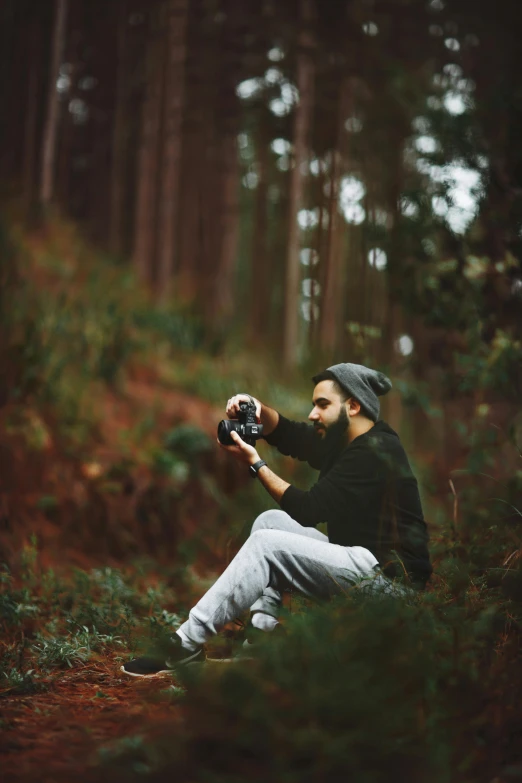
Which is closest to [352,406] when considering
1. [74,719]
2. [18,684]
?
[74,719]

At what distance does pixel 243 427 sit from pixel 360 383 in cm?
68

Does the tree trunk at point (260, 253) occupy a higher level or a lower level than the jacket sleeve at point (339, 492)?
higher

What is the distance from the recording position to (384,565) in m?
3.70

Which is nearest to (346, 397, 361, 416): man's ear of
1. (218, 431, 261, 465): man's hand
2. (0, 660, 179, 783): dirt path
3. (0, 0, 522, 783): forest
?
(218, 431, 261, 465): man's hand

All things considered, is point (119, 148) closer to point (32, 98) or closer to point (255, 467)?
point (32, 98)

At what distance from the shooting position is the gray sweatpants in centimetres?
362

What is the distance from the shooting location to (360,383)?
3920 millimetres

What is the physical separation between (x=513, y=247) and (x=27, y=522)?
465 centimetres

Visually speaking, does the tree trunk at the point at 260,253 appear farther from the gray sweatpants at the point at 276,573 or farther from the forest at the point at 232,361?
the gray sweatpants at the point at 276,573

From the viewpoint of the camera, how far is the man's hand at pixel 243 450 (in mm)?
3789

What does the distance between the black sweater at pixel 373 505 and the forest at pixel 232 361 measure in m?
0.26

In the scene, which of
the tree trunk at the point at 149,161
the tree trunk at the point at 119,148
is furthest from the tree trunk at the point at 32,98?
the tree trunk at the point at 149,161

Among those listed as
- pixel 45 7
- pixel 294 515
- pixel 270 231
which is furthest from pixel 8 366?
pixel 270 231

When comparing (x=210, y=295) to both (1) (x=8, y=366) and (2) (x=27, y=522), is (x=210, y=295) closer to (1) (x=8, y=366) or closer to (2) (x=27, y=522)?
(1) (x=8, y=366)
